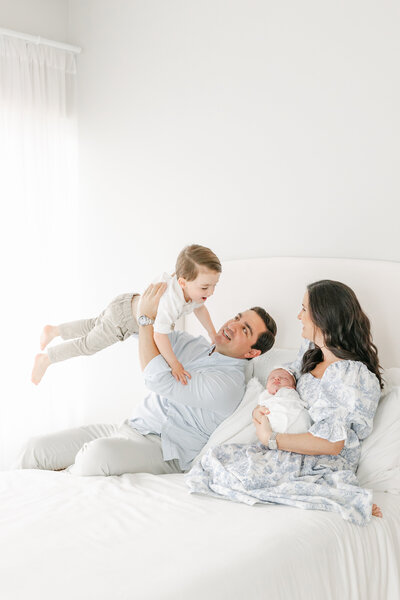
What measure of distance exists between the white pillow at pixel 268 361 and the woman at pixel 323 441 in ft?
1.01

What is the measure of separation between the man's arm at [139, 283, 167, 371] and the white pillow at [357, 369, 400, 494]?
2.84 ft

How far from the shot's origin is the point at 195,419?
8.36 ft

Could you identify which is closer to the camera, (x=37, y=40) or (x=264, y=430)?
(x=264, y=430)

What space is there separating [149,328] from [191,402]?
1.17 ft

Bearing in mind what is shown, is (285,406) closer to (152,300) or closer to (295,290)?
(295,290)

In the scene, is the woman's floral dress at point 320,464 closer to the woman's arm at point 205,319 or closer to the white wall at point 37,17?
the woman's arm at point 205,319

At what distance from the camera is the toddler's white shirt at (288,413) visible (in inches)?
84.0

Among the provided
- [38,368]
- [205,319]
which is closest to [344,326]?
[205,319]

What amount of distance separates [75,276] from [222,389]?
1.77 m

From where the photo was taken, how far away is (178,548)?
5.31ft

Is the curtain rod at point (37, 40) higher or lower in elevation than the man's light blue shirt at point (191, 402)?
higher

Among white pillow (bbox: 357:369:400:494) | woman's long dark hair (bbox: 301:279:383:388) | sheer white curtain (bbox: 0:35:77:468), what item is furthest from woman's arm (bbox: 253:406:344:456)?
sheer white curtain (bbox: 0:35:77:468)

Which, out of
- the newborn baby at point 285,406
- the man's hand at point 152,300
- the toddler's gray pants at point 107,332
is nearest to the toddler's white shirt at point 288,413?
the newborn baby at point 285,406

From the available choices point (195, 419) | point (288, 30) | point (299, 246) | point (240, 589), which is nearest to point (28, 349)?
point (195, 419)
